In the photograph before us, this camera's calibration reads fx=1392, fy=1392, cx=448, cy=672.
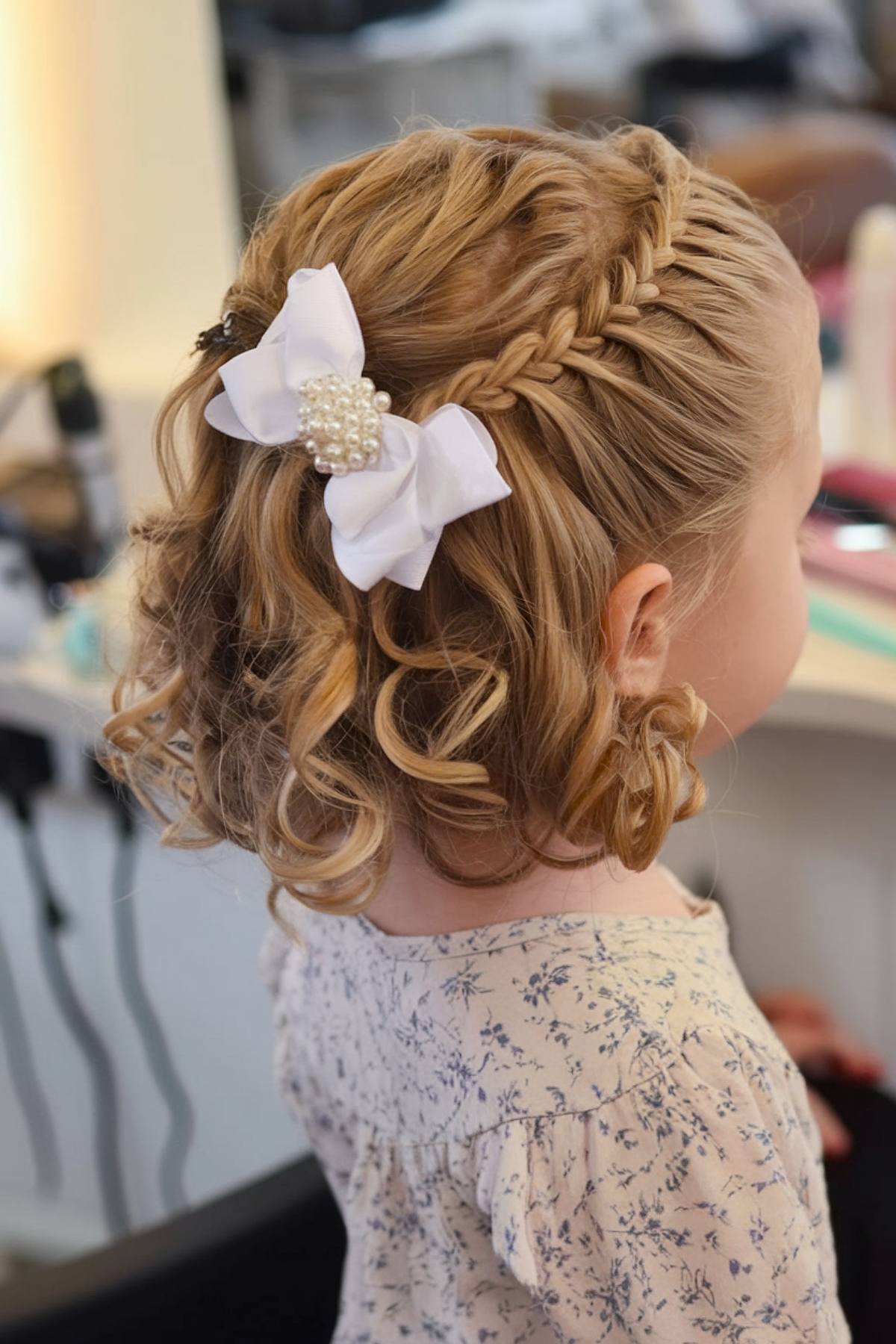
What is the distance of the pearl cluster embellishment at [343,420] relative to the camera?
0.57 m

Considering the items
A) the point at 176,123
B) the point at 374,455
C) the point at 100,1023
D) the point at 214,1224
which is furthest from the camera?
the point at 100,1023

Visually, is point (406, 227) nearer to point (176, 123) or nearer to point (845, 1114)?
point (845, 1114)

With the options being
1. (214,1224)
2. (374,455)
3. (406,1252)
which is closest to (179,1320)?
(214,1224)

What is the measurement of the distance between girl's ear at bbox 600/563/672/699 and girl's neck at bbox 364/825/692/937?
0.30 feet

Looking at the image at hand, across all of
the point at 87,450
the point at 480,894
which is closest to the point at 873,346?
the point at 87,450

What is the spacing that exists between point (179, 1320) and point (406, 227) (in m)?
0.64

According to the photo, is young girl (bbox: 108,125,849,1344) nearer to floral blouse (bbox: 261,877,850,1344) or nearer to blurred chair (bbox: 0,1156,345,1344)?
floral blouse (bbox: 261,877,850,1344)

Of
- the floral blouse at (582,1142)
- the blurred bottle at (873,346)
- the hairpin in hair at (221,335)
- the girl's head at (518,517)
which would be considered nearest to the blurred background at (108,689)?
the blurred bottle at (873,346)

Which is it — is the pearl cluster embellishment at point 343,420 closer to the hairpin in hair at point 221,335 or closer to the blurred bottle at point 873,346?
the hairpin in hair at point 221,335

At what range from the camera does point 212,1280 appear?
84 cm

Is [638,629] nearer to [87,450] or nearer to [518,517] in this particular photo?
[518,517]

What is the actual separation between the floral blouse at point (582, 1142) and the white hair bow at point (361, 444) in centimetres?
21

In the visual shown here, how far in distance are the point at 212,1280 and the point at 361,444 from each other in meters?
0.55

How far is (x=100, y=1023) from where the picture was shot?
169cm
